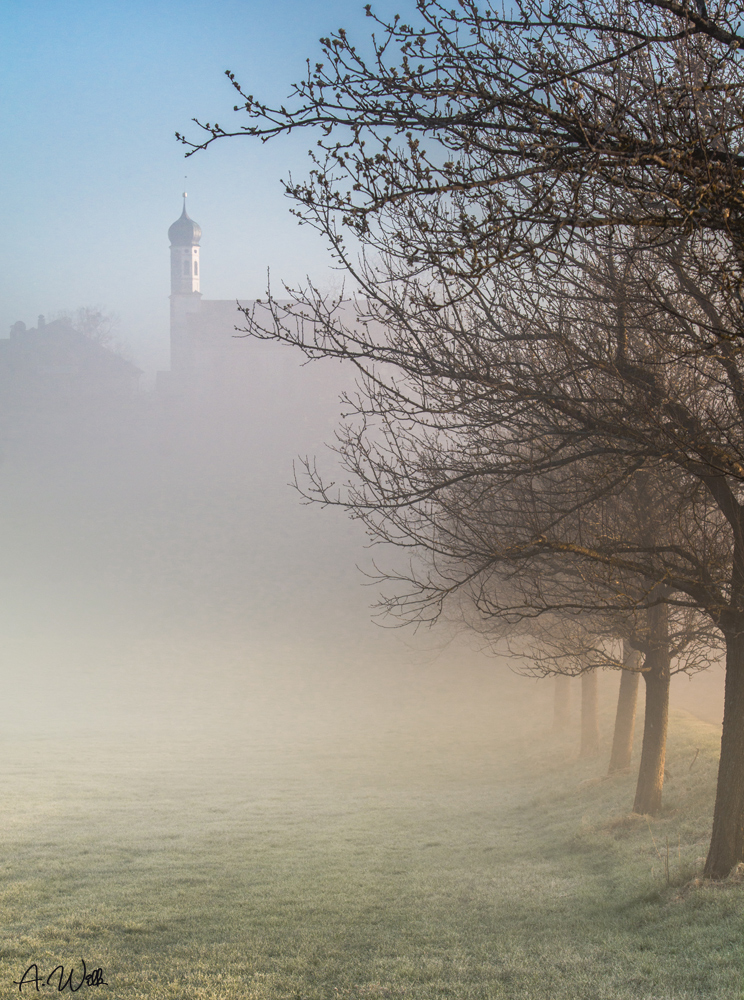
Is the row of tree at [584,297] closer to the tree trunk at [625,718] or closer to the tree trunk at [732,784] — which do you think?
the tree trunk at [732,784]

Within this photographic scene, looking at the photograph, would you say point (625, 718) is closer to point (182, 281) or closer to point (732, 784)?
point (732, 784)

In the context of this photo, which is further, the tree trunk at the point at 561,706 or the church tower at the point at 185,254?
the church tower at the point at 185,254

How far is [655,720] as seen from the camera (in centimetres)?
1022

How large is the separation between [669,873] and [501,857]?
11.2 ft

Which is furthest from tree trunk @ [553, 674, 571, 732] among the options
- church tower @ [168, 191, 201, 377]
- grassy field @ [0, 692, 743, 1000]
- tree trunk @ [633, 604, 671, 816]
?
church tower @ [168, 191, 201, 377]

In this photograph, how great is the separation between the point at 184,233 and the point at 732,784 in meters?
92.7

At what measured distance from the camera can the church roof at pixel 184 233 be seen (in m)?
89.8

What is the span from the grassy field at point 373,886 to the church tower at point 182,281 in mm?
72146

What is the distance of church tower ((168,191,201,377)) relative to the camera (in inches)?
3361

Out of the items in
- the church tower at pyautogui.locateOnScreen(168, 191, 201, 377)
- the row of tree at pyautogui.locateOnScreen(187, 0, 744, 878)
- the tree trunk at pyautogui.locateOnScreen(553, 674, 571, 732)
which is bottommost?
the tree trunk at pyautogui.locateOnScreen(553, 674, 571, 732)

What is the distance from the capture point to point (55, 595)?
144ft
